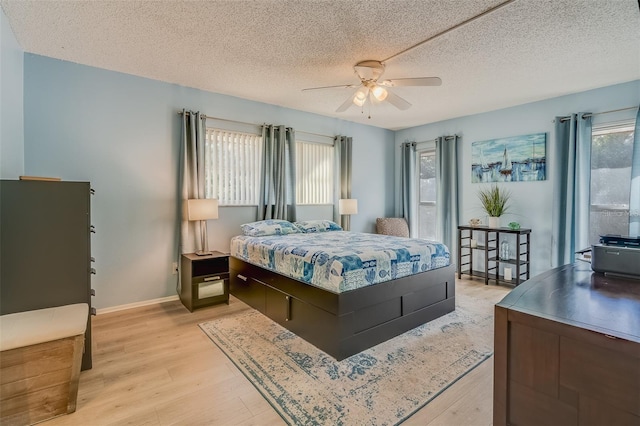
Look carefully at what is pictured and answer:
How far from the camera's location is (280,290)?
120 inches

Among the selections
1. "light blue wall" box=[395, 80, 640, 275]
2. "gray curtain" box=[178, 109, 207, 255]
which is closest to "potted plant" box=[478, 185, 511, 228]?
"light blue wall" box=[395, 80, 640, 275]

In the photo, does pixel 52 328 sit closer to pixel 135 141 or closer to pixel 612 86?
pixel 135 141

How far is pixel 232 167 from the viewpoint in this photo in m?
4.30

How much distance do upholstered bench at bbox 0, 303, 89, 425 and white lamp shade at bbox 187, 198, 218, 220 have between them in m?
1.82

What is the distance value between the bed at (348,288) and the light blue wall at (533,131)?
2116mm

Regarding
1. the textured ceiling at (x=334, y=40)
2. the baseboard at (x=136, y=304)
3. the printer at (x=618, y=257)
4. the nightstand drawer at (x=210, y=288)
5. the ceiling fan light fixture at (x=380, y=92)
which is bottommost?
the baseboard at (x=136, y=304)

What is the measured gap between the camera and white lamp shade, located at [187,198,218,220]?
3576mm

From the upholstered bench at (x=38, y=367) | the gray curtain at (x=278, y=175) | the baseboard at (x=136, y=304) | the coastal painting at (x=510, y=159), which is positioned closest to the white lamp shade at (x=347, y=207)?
the gray curtain at (x=278, y=175)

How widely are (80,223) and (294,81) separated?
2683 millimetres

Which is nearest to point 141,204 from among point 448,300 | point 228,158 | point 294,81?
point 228,158

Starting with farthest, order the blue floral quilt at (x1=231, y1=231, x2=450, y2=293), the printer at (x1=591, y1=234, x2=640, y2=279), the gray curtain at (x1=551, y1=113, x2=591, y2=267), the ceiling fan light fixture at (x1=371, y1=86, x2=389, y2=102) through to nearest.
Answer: the gray curtain at (x1=551, y1=113, x2=591, y2=267), the ceiling fan light fixture at (x1=371, y1=86, x2=389, y2=102), the blue floral quilt at (x1=231, y1=231, x2=450, y2=293), the printer at (x1=591, y1=234, x2=640, y2=279)

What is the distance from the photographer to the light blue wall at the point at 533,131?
12.4ft

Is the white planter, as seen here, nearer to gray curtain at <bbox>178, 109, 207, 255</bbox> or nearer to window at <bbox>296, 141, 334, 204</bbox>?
window at <bbox>296, 141, 334, 204</bbox>

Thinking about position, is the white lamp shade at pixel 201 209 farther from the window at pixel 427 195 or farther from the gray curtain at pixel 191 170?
the window at pixel 427 195
